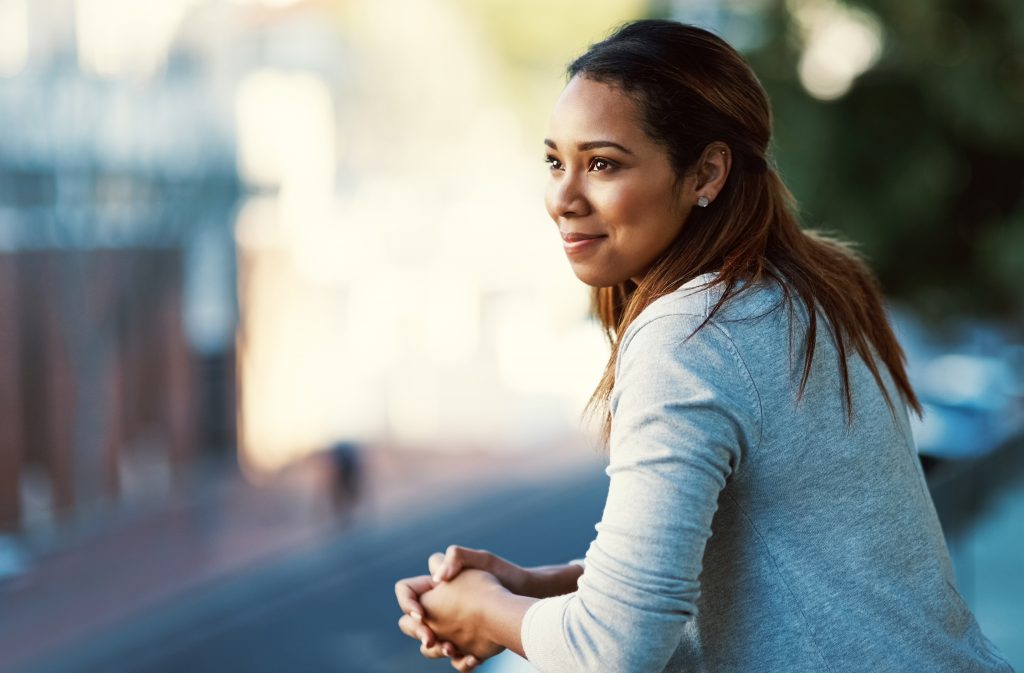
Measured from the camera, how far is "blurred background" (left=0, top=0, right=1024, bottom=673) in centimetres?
903

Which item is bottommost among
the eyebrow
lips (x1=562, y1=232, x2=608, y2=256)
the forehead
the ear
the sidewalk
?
the sidewalk

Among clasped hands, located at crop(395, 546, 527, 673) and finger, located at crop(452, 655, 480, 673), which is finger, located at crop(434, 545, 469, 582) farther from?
finger, located at crop(452, 655, 480, 673)

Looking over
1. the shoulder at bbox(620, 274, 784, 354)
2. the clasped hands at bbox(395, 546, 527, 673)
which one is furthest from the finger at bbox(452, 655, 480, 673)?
the shoulder at bbox(620, 274, 784, 354)

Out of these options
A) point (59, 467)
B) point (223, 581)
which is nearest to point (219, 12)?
point (59, 467)

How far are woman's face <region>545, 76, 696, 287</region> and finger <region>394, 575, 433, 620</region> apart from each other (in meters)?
0.46

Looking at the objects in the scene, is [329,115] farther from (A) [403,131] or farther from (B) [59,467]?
(B) [59,467]

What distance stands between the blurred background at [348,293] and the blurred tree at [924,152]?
3 cm

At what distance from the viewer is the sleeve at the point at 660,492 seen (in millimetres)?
1201

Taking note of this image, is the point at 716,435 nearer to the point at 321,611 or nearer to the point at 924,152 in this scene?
the point at 924,152

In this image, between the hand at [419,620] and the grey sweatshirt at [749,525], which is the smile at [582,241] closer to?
the grey sweatshirt at [749,525]

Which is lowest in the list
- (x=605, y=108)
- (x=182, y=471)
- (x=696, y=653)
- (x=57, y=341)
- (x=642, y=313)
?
(x=182, y=471)

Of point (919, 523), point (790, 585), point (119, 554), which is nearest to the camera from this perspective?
point (790, 585)

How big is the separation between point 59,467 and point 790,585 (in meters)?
19.2

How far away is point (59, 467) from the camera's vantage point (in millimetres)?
18969
